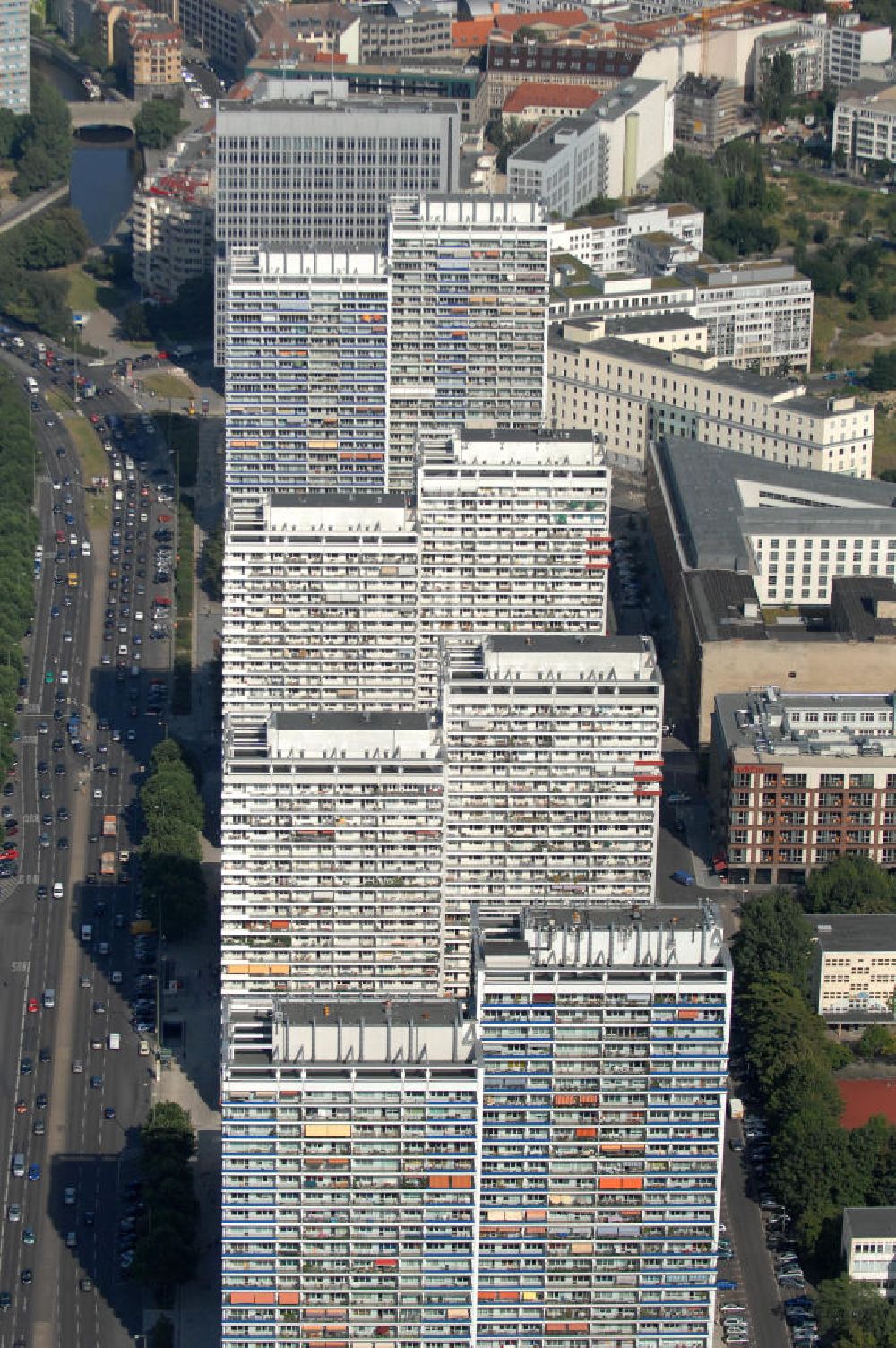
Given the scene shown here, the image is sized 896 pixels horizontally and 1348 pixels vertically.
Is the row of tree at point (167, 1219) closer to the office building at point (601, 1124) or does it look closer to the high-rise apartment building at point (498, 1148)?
the high-rise apartment building at point (498, 1148)

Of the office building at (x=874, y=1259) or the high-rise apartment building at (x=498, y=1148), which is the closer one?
the high-rise apartment building at (x=498, y=1148)

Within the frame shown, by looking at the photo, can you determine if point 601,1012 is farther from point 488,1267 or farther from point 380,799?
point 380,799

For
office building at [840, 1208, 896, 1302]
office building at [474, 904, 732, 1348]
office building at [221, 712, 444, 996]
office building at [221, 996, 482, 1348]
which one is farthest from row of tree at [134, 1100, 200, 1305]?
office building at [840, 1208, 896, 1302]

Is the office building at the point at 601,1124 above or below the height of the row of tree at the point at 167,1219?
Answer: above

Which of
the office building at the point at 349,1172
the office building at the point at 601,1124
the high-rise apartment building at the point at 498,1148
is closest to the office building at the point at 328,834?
the high-rise apartment building at the point at 498,1148

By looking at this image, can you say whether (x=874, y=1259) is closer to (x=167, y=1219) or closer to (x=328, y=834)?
(x=328, y=834)

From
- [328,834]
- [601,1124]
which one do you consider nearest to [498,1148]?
[601,1124]

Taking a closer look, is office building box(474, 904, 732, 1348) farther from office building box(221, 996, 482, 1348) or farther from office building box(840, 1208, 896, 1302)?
office building box(840, 1208, 896, 1302)
